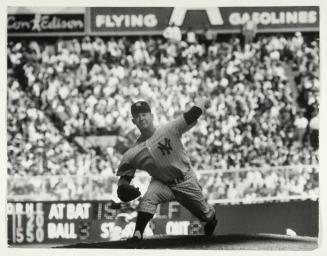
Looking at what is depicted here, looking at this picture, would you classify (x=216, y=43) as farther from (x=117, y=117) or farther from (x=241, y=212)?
(x=241, y=212)

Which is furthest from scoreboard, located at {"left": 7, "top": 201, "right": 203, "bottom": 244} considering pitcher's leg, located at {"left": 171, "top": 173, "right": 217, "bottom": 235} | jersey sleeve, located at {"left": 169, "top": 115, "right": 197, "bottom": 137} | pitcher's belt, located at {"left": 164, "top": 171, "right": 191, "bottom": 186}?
jersey sleeve, located at {"left": 169, "top": 115, "right": 197, "bottom": 137}

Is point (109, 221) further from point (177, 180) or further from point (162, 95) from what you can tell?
point (162, 95)

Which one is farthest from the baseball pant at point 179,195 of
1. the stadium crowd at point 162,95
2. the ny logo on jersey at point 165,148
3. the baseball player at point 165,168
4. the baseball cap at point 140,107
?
the baseball cap at point 140,107

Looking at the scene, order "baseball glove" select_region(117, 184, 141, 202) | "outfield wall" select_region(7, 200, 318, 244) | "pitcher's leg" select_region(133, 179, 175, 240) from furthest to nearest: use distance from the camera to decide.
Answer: "outfield wall" select_region(7, 200, 318, 244), "baseball glove" select_region(117, 184, 141, 202), "pitcher's leg" select_region(133, 179, 175, 240)

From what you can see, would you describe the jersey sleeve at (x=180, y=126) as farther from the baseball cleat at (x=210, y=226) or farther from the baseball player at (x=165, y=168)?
the baseball cleat at (x=210, y=226)

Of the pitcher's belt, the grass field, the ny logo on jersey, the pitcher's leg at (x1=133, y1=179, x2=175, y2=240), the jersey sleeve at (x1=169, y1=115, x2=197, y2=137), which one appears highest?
the jersey sleeve at (x1=169, y1=115, x2=197, y2=137)

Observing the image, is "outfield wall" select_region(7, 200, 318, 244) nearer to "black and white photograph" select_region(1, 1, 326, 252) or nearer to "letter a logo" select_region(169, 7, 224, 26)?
"black and white photograph" select_region(1, 1, 326, 252)
